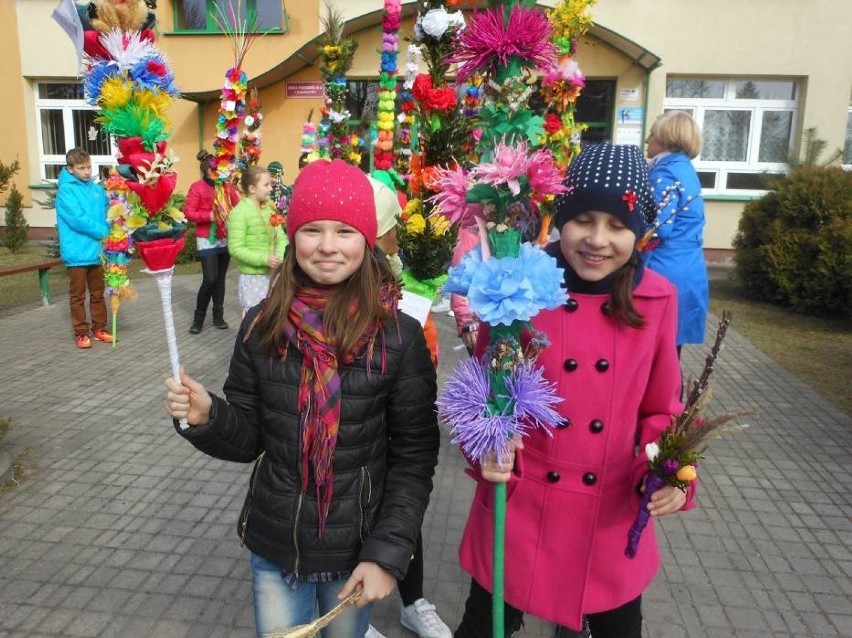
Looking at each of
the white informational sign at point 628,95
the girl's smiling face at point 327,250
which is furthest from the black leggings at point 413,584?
the white informational sign at point 628,95

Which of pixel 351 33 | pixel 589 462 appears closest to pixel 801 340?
pixel 589 462

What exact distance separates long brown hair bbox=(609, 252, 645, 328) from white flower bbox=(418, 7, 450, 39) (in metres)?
1.84

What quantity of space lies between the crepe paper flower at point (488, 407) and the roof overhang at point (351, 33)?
1093 cm

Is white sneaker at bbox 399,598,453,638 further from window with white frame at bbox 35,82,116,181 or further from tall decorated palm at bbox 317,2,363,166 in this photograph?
window with white frame at bbox 35,82,116,181

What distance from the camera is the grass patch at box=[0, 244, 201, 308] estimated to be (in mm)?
9875

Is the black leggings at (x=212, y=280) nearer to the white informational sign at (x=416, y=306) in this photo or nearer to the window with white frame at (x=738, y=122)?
the white informational sign at (x=416, y=306)

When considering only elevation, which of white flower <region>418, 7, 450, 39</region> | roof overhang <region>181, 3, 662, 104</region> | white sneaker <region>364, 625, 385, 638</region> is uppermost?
roof overhang <region>181, 3, 662, 104</region>

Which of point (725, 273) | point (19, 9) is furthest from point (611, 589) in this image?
point (19, 9)

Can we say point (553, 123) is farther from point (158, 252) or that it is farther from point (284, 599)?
point (284, 599)

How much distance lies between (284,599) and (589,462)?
37.1 inches

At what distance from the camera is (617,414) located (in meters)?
1.84

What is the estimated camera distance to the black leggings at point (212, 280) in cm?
743

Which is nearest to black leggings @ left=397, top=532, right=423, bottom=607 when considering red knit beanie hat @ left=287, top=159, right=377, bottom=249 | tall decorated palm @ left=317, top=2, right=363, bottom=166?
red knit beanie hat @ left=287, top=159, right=377, bottom=249

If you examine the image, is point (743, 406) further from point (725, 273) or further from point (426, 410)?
point (725, 273)
